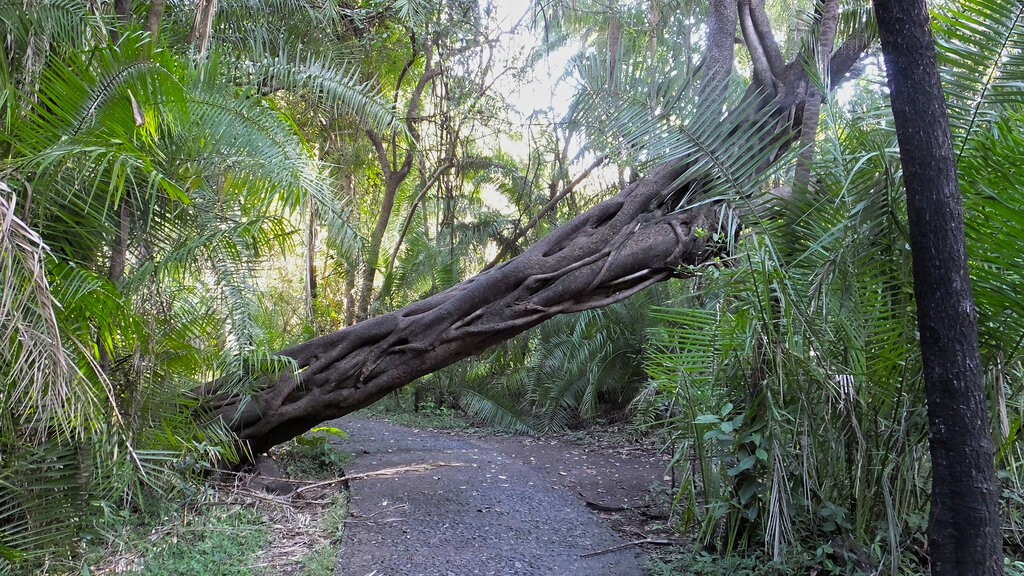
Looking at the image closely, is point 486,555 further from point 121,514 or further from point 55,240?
point 55,240

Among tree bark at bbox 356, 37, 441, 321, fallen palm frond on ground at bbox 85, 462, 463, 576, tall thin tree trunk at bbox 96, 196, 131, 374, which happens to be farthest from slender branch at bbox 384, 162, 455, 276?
tall thin tree trunk at bbox 96, 196, 131, 374

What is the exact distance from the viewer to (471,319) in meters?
5.30

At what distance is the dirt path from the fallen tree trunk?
80 cm

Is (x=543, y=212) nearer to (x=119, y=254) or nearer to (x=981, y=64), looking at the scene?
(x=119, y=254)

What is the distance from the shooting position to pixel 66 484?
2990mm

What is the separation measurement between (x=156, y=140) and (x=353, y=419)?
6.80 m

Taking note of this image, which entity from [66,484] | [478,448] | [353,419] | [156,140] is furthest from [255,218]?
[353,419]

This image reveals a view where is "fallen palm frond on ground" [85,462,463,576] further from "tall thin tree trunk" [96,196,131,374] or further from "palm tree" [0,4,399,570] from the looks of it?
"tall thin tree trunk" [96,196,131,374]

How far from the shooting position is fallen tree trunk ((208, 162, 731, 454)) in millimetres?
5230

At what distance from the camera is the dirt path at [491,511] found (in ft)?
11.9

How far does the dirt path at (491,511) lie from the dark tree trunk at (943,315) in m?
1.63

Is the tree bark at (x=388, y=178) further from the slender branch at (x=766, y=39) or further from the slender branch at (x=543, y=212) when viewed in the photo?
the slender branch at (x=766, y=39)

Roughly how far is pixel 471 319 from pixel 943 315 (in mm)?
3568

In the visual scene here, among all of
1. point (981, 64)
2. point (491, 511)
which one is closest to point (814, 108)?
point (981, 64)
